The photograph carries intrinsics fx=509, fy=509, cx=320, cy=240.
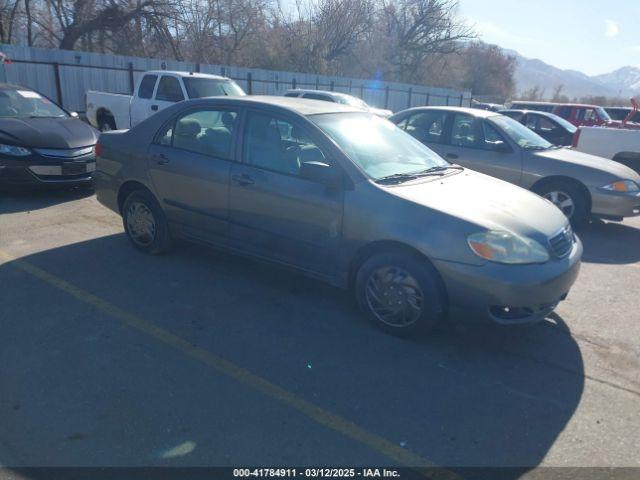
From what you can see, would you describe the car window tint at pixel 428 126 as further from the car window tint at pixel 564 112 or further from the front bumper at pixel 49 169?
the car window tint at pixel 564 112

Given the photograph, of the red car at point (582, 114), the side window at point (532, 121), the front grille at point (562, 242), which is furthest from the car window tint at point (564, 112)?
the front grille at point (562, 242)

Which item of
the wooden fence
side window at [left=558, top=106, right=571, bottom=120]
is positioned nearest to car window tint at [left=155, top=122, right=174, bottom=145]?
the wooden fence

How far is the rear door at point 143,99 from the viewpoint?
11.6 metres

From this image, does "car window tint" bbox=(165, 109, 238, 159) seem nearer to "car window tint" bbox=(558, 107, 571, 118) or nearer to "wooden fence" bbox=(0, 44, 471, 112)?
"wooden fence" bbox=(0, 44, 471, 112)

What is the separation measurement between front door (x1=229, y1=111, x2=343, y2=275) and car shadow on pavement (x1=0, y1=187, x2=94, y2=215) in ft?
13.4

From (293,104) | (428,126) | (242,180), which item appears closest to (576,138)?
(428,126)

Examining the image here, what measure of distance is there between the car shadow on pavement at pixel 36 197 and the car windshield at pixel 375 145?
489 cm

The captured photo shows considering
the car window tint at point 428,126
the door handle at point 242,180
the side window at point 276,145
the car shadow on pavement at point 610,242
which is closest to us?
the side window at point 276,145

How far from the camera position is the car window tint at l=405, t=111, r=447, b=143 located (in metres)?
8.00

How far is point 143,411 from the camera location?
9.64 ft

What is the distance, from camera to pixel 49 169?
730 cm

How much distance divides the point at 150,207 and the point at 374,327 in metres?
2.75

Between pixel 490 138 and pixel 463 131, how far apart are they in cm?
43

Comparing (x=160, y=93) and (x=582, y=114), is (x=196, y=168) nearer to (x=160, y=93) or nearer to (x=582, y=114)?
(x=160, y=93)
